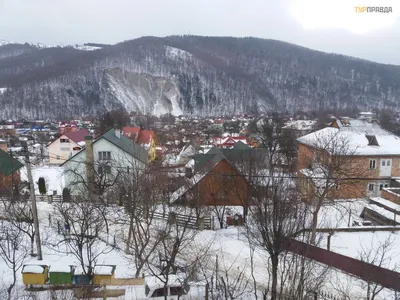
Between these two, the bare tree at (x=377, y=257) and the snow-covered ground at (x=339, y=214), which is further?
the snow-covered ground at (x=339, y=214)

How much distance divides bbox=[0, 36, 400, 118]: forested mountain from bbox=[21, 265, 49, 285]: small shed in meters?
118

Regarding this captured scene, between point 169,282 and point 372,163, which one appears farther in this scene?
point 372,163

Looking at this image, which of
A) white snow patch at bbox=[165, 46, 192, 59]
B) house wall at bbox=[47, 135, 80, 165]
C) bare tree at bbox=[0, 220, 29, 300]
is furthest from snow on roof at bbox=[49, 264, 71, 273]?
white snow patch at bbox=[165, 46, 192, 59]

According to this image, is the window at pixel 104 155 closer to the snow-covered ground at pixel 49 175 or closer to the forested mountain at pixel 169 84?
the snow-covered ground at pixel 49 175

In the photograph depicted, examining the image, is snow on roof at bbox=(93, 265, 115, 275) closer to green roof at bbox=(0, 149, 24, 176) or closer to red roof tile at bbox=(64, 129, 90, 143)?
green roof at bbox=(0, 149, 24, 176)

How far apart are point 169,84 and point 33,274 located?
5531 inches

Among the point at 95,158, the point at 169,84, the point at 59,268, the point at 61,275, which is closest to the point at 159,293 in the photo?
the point at 61,275

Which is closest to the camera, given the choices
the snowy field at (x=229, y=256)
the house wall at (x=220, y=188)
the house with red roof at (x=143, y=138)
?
the snowy field at (x=229, y=256)

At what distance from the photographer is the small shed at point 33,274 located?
10.4 m

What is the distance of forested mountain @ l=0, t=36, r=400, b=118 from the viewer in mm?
129000

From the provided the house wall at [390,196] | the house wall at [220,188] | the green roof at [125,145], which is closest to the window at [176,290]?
the house wall at [220,188]

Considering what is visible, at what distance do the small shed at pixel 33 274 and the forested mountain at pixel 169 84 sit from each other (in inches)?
4637

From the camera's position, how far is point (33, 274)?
34.2ft

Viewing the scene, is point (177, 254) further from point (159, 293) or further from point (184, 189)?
point (184, 189)
